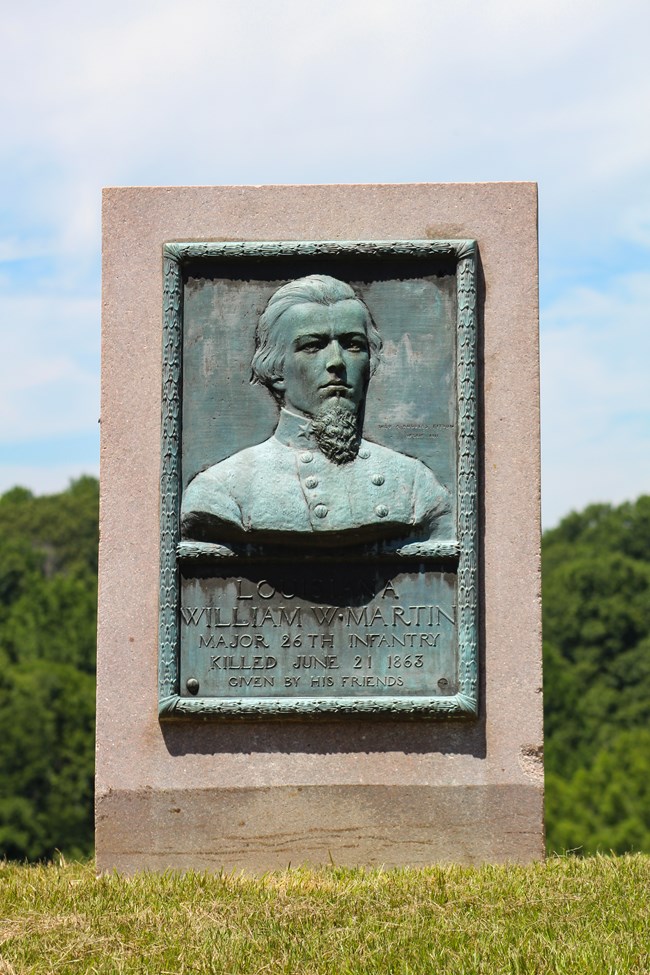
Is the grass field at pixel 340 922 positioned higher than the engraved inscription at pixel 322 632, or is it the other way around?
the engraved inscription at pixel 322 632

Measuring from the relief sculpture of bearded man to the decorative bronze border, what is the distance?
0.13 metres

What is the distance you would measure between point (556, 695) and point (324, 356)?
31.3 meters

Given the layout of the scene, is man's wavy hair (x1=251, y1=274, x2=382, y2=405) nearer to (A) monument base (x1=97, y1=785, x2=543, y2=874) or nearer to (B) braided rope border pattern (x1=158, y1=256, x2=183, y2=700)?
(B) braided rope border pattern (x1=158, y1=256, x2=183, y2=700)

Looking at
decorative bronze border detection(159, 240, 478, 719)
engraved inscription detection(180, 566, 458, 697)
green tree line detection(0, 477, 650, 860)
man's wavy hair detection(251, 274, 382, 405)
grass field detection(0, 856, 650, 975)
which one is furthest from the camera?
green tree line detection(0, 477, 650, 860)

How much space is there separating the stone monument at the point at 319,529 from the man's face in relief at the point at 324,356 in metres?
0.01

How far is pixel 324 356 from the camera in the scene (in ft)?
24.0

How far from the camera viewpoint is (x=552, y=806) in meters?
34.4

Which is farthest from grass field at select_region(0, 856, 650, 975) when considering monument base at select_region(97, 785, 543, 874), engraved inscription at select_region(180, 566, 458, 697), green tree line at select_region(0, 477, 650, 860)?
green tree line at select_region(0, 477, 650, 860)

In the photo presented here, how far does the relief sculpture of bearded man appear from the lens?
7.17 m

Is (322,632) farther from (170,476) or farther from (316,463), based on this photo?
(170,476)

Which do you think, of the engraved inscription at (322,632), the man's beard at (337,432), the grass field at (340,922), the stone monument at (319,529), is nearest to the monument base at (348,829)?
the stone monument at (319,529)

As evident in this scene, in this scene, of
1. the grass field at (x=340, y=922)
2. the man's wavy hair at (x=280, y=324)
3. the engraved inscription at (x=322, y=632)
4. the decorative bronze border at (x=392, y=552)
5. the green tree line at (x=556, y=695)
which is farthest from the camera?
the green tree line at (x=556, y=695)

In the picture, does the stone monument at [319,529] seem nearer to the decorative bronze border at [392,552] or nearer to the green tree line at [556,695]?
the decorative bronze border at [392,552]

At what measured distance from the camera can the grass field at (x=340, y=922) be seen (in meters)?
5.26
